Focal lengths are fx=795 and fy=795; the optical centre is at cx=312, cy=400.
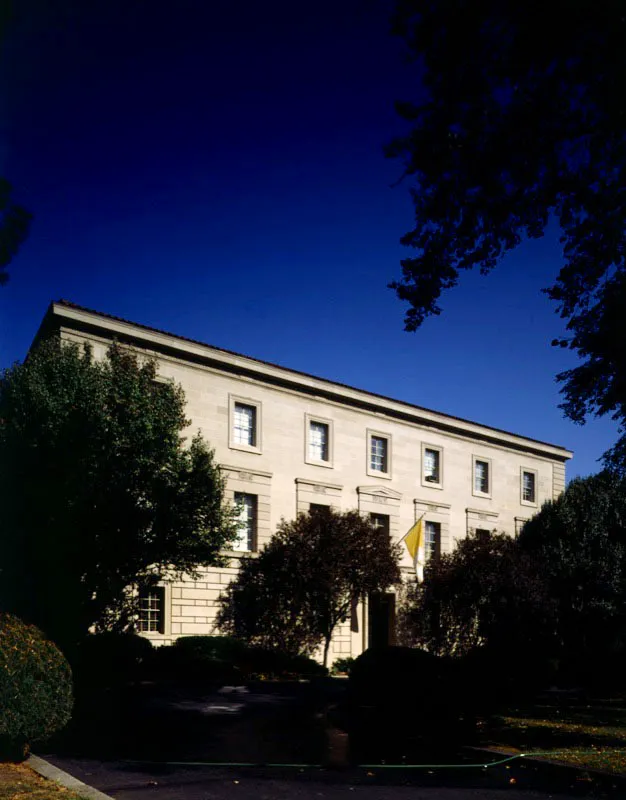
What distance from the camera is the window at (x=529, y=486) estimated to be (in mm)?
46906

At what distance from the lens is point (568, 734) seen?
16.5 m

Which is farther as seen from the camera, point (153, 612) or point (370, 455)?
point (370, 455)

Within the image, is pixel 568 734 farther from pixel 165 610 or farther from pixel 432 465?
pixel 432 465

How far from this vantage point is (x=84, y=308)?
28391 millimetres

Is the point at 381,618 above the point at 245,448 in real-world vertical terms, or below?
below

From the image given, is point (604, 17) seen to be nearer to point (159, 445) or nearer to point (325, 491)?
point (159, 445)

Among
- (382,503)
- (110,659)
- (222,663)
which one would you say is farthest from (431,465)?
(110,659)

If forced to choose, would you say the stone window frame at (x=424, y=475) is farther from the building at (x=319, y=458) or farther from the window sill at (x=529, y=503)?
the window sill at (x=529, y=503)

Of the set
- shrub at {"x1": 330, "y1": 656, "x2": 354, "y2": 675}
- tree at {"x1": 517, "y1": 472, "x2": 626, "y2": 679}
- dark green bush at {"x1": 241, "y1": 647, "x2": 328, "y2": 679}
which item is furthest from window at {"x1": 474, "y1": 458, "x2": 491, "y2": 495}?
dark green bush at {"x1": 241, "y1": 647, "x2": 328, "y2": 679}

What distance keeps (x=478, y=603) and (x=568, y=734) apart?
19656 millimetres

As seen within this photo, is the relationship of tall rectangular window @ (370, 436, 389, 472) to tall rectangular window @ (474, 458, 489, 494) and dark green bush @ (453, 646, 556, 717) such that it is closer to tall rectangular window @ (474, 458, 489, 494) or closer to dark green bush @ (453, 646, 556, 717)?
tall rectangular window @ (474, 458, 489, 494)

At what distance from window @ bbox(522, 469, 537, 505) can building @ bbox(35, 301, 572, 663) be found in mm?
133

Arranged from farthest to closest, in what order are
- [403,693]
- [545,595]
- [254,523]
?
[545,595] → [254,523] → [403,693]

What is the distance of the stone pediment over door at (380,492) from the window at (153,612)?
1140cm
